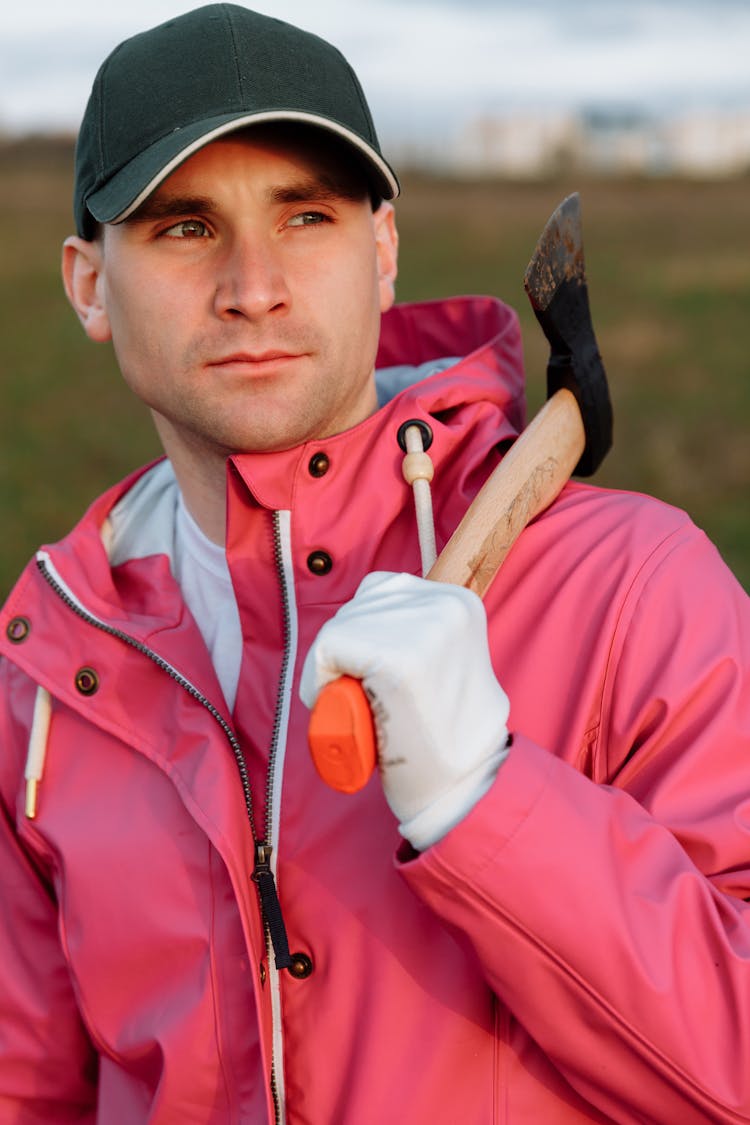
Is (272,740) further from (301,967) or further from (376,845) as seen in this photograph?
(301,967)

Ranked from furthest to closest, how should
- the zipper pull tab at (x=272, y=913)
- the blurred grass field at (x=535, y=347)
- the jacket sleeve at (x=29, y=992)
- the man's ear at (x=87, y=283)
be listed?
the blurred grass field at (x=535, y=347) < the man's ear at (x=87, y=283) < the jacket sleeve at (x=29, y=992) < the zipper pull tab at (x=272, y=913)

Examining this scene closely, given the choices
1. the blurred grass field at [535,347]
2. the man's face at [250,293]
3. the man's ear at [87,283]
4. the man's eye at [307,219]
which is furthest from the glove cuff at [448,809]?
the blurred grass field at [535,347]

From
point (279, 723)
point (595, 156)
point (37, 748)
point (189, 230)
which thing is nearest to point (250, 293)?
point (189, 230)

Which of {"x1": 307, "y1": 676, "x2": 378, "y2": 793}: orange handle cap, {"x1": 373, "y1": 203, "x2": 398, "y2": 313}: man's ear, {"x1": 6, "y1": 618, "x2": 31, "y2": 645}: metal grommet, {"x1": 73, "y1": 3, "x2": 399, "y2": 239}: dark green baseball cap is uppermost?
{"x1": 73, "y1": 3, "x2": 399, "y2": 239}: dark green baseball cap

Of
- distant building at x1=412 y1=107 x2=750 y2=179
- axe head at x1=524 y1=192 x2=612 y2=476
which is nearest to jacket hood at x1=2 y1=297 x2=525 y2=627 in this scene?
axe head at x1=524 y1=192 x2=612 y2=476

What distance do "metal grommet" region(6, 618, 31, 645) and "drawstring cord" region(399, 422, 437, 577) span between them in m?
0.76

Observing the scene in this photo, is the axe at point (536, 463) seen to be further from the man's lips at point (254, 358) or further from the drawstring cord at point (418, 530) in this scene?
the man's lips at point (254, 358)

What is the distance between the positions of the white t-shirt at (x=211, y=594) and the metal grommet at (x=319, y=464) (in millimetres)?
376

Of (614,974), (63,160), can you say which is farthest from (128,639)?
(63,160)

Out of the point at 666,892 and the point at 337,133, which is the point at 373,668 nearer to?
the point at 666,892

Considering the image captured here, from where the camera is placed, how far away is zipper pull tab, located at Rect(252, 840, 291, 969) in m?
2.10

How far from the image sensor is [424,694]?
1.71 metres

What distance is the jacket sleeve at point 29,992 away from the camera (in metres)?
2.54

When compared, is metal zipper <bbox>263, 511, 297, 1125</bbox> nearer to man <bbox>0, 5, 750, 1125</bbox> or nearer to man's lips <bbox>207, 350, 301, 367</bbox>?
man <bbox>0, 5, 750, 1125</bbox>
